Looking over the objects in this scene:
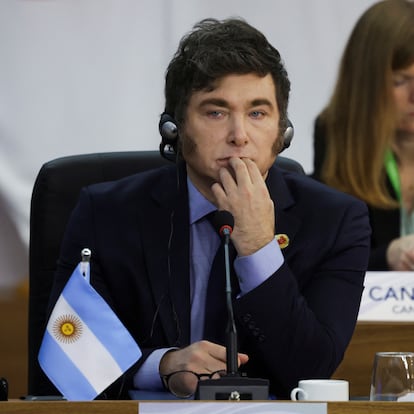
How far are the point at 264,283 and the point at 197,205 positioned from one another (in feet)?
1.06

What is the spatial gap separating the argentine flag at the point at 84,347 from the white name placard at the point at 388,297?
47.0 inches

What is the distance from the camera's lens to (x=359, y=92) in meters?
3.89

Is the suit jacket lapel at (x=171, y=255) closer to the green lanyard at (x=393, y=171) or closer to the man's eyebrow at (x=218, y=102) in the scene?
the man's eyebrow at (x=218, y=102)

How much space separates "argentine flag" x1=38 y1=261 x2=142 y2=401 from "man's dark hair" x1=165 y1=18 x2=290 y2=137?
50cm

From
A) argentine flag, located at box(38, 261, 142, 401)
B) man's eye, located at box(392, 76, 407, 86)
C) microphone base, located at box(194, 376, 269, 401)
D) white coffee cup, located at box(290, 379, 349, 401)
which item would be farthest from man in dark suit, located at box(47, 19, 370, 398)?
man's eye, located at box(392, 76, 407, 86)

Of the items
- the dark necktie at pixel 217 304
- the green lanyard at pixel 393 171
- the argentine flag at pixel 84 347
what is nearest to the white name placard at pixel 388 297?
the green lanyard at pixel 393 171

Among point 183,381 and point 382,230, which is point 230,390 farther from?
point 382,230

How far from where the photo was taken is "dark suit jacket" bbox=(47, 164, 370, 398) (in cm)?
241

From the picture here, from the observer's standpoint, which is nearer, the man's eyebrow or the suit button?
the suit button

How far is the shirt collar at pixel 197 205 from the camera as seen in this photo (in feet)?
8.60

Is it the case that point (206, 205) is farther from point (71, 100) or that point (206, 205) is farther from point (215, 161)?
point (71, 100)

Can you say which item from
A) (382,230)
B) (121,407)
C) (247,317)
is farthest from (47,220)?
(382,230)

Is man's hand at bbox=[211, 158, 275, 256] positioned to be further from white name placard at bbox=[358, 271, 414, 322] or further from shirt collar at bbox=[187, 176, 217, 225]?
white name placard at bbox=[358, 271, 414, 322]

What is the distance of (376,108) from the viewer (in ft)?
12.7
